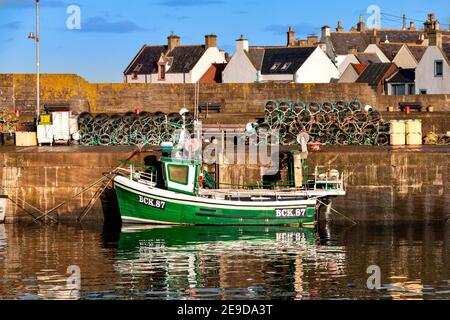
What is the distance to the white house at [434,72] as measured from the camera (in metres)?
65.7

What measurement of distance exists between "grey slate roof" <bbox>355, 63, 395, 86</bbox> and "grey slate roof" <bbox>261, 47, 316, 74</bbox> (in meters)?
3.29

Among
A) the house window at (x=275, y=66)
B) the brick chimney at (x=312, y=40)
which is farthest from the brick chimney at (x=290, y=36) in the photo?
the house window at (x=275, y=66)

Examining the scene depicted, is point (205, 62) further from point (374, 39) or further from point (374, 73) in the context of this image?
point (374, 39)

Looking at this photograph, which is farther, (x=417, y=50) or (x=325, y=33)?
(x=325, y=33)

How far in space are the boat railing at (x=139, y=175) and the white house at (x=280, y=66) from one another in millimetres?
30885

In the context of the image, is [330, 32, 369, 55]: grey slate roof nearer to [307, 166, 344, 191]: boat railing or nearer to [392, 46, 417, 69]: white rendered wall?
[392, 46, 417, 69]: white rendered wall

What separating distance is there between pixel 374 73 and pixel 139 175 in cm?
3425

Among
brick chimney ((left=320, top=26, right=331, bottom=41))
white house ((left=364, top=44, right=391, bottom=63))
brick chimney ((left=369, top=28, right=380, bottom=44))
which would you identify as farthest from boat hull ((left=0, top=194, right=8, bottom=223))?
brick chimney ((left=369, top=28, right=380, bottom=44))

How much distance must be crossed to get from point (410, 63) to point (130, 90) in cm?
3334

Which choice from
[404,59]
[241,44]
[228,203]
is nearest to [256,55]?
[241,44]

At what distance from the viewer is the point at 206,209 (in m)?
38.2

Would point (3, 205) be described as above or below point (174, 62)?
below
